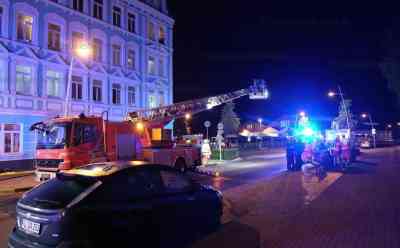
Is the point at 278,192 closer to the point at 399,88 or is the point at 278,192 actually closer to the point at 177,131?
the point at 399,88

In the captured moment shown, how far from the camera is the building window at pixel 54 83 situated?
84.4ft

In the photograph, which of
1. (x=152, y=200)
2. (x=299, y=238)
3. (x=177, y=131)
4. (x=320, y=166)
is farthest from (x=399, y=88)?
(x=177, y=131)

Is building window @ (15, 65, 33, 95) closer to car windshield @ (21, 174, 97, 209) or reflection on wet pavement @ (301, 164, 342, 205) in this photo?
reflection on wet pavement @ (301, 164, 342, 205)

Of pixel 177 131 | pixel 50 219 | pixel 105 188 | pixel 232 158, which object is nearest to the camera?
pixel 50 219

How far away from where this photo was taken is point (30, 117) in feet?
80.0

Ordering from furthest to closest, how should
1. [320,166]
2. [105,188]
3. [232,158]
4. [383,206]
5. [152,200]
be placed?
1. [232,158]
2. [320,166]
3. [383,206]
4. [152,200]
5. [105,188]

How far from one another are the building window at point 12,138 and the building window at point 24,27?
17.7 feet

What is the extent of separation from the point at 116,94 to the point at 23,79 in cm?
865

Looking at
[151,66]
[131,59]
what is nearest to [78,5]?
[131,59]

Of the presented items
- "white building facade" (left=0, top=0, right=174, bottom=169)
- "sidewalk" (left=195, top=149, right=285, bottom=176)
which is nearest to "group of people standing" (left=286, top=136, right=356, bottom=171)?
"sidewalk" (left=195, top=149, right=285, bottom=176)

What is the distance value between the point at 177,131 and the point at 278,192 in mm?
45278

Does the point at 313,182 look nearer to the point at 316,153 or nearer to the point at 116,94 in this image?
the point at 316,153

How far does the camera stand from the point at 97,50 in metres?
29.5

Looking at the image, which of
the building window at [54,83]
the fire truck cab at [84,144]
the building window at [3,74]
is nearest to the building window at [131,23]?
the building window at [54,83]
